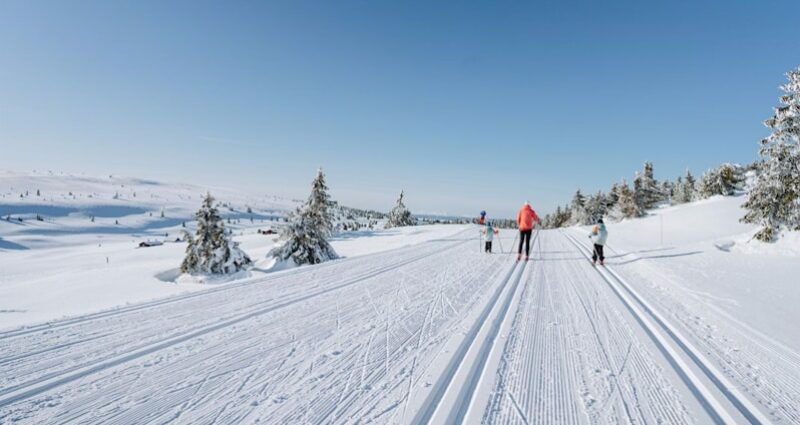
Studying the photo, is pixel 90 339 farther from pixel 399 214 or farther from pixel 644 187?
pixel 644 187

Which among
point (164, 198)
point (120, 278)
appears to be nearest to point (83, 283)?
point (120, 278)

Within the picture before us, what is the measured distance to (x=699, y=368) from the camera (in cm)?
332

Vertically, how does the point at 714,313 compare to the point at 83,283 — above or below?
above

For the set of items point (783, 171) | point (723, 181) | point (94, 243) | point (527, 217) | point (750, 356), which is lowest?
point (94, 243)

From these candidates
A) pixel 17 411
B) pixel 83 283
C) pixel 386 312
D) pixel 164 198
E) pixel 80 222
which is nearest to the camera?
pixel 17 411

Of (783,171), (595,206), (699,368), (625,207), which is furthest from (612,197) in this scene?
(699,368)

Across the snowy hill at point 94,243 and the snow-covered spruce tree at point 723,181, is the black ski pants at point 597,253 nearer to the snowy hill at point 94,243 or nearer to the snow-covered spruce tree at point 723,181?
the snowy hill at point 94,243

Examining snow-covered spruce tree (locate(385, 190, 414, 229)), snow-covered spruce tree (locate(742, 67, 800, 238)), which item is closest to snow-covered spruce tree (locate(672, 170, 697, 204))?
snow-covered spruce tree (locate(385, 190, 414, 229))

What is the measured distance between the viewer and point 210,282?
15.8m

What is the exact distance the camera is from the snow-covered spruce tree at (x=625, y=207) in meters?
50.7

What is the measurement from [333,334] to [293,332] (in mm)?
492

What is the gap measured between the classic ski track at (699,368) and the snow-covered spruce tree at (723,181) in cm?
6926

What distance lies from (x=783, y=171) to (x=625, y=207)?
43814 mm

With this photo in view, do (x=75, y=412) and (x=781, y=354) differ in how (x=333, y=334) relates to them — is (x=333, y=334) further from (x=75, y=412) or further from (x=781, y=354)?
(x=781, y=354)
